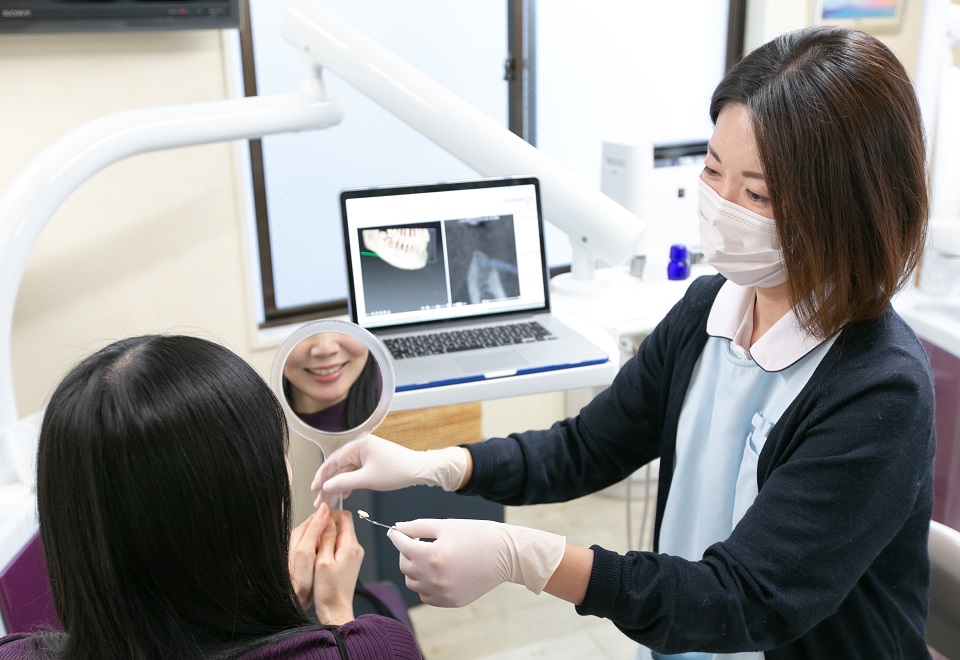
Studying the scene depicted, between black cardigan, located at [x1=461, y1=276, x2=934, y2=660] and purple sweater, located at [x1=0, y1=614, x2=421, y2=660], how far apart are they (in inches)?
8.2

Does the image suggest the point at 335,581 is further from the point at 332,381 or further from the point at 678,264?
the point at 678,264

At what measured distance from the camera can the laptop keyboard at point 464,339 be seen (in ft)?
5.24

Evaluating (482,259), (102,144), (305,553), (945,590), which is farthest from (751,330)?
(102,144)

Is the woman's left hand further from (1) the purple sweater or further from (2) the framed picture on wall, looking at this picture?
(2) the framed picture on wall

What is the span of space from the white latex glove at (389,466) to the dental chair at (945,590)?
0.61 metres

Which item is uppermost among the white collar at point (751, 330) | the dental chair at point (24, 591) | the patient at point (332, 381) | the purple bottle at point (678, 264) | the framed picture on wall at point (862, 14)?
the framed picture on wall at point (862, 14)

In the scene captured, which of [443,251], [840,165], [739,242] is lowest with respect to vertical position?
[443,251]

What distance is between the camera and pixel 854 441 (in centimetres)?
88

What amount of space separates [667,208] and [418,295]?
38.8 inches

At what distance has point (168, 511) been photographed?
71cm

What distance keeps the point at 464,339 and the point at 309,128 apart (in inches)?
19.2

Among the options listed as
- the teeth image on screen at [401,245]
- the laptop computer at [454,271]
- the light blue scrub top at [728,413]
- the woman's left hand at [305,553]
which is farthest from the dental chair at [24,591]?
the light blue scrub top at [728,413]

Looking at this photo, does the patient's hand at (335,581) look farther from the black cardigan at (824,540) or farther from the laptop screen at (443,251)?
the laptop screen at (443,251)

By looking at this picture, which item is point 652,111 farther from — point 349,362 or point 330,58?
point 349,362
